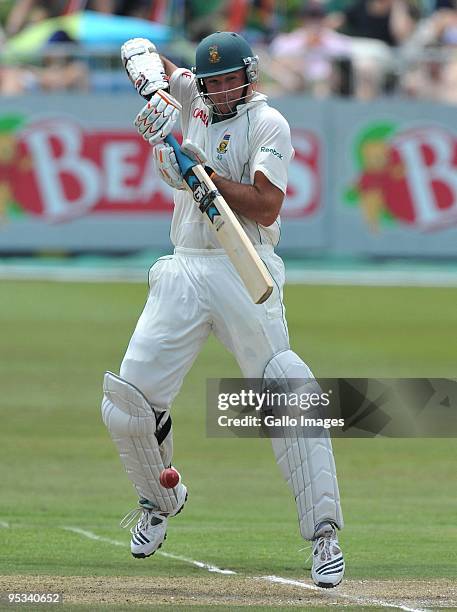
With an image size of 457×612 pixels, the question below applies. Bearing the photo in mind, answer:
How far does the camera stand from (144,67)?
6637 millimetres

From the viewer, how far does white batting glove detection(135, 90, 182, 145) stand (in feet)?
21.1

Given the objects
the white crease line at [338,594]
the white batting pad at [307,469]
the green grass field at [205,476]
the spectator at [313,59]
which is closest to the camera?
the white crease line at [338,594]

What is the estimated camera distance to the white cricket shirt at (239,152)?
6.41 meters

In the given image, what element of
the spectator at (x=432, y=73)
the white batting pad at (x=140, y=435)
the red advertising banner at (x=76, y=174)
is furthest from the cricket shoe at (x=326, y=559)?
the spectator at (x=432, y=73)

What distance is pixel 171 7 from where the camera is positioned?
23922 mm

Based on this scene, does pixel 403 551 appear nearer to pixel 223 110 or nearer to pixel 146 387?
pixel 146 387

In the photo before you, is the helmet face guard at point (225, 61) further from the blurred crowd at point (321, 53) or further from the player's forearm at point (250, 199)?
the blurred crowd at point (321, 53)

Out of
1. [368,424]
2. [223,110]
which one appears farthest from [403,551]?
[368,424]

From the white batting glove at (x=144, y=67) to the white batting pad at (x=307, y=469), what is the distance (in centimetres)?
130

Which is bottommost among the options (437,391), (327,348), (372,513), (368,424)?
(327,348)

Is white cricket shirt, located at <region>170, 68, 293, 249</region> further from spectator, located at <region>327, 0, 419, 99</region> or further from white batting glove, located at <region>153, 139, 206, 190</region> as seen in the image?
spectator, located at <region>327, 0, 419, 99</region>

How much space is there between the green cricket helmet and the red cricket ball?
1.72m

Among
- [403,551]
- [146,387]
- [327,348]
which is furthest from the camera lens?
[327,348]

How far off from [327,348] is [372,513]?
6004mm
